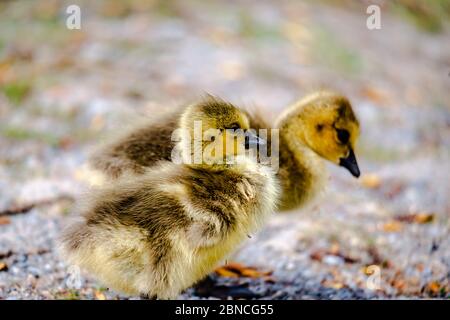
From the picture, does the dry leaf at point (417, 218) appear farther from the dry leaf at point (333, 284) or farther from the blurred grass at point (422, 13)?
the blurred grass at point (422, 13)

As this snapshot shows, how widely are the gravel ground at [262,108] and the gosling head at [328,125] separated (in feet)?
0.56

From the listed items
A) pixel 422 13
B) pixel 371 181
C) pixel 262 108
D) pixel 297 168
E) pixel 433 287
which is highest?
pixel 422 13

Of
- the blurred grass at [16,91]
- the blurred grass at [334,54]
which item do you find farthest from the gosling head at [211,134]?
the blurred grass at [334,54]

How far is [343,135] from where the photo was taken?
2.28 m

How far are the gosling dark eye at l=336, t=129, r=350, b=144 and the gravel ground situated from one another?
0.72 ft

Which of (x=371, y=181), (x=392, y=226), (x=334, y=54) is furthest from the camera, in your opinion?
(x=334, y=54)

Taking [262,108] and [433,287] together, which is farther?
[262,108]

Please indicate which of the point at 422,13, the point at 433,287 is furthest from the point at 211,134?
the point at 422,13

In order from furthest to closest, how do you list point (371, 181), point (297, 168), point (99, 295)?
point (371, 181)
point (297, 168)
point (99, 295)

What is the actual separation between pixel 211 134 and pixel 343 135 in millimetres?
701

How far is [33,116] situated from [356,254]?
1790 millimetres

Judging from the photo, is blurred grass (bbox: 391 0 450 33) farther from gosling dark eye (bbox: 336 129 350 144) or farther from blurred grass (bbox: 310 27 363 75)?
gosling dark eye (bbox: 336 129 350 144)

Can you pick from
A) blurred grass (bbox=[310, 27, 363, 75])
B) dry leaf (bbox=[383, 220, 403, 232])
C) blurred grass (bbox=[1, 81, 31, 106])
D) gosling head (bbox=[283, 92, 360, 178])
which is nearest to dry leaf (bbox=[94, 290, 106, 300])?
gosling head (bbox=[283, 92, 360, 178])

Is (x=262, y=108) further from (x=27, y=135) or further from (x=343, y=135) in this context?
(x=27, y=135)
